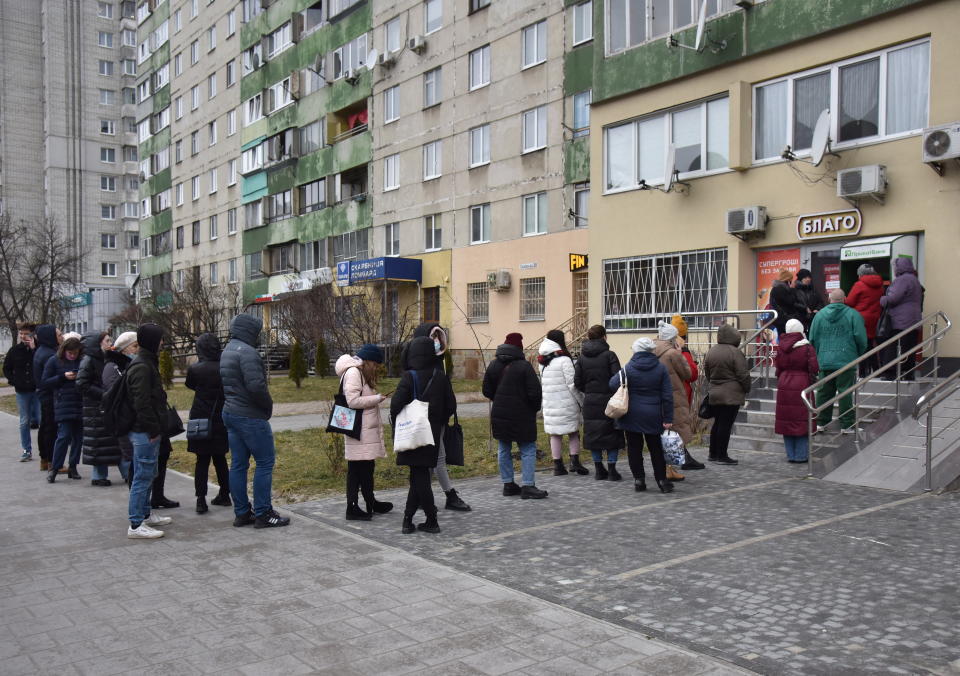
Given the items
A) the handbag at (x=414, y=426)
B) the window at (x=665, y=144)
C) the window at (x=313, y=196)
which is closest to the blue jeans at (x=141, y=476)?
the handbag at (x=414, y=426)

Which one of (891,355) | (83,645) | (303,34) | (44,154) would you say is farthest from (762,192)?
(44,154)

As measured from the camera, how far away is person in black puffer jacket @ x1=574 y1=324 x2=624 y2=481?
389 inches

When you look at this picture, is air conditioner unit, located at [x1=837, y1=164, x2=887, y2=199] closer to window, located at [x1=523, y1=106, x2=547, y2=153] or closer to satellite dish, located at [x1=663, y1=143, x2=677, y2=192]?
satellite dish, located at [x1=663, y1=143, x2=677, y2=192]

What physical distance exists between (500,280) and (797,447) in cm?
1812

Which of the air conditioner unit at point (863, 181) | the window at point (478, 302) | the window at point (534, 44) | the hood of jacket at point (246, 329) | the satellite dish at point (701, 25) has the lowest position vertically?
the hood of jacket at point (246, 329)

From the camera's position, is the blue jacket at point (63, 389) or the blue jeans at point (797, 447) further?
the blue jeans at point (797, 447)

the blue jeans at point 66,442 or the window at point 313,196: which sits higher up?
the window at point 313,196

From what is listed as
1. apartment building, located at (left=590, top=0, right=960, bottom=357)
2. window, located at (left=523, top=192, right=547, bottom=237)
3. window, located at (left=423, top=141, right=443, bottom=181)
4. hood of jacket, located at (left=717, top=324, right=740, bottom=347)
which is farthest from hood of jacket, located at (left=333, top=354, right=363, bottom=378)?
window, located at (left=423, top=141, right=443, bottom=181)

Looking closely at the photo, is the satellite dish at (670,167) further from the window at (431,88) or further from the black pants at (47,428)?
the window at (431,88)

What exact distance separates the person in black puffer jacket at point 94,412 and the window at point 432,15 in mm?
25372

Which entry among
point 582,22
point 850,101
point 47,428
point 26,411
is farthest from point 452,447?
point 582,22

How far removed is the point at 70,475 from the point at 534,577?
24.2 feet

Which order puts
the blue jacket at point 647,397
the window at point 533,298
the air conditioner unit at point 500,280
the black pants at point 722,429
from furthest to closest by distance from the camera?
the air conditioner unit at point 500,280
the window at point 533,298
the black pants at point 722,429
the blue jacket at point 647,397

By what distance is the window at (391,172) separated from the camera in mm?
34750
